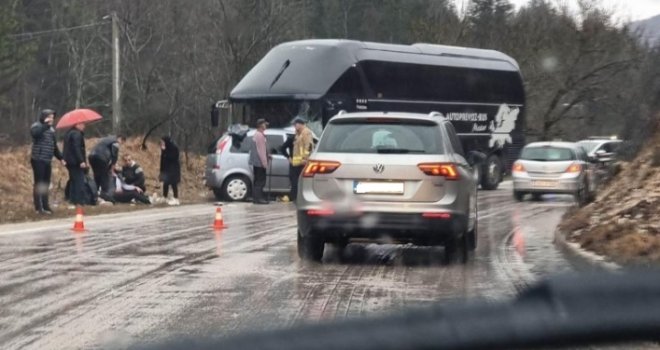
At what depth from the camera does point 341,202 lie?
37.4 feet

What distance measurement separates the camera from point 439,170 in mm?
11352

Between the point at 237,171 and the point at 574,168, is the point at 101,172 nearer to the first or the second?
the point at 237,171

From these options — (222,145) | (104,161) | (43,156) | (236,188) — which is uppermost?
(222,145)

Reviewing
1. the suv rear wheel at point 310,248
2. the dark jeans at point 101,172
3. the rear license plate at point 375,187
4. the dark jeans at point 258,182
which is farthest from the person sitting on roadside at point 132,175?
the rear license plate at point 375,187

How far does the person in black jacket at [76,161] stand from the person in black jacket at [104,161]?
1.46m

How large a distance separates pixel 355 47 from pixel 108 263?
1776 centimetres

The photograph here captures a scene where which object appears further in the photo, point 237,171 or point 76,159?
point 237,171

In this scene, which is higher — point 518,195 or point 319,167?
point 319,167

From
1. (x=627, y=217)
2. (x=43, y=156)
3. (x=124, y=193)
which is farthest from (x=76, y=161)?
(x=627, y=217)

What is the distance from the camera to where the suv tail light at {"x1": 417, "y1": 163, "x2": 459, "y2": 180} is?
11320 mm

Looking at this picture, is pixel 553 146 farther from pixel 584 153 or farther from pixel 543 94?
pixel 543 94

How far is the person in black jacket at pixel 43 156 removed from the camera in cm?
1881

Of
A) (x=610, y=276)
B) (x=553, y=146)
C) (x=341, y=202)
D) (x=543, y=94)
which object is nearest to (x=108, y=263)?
(x=341, y=202)

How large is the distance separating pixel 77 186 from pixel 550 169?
35.3 ft
